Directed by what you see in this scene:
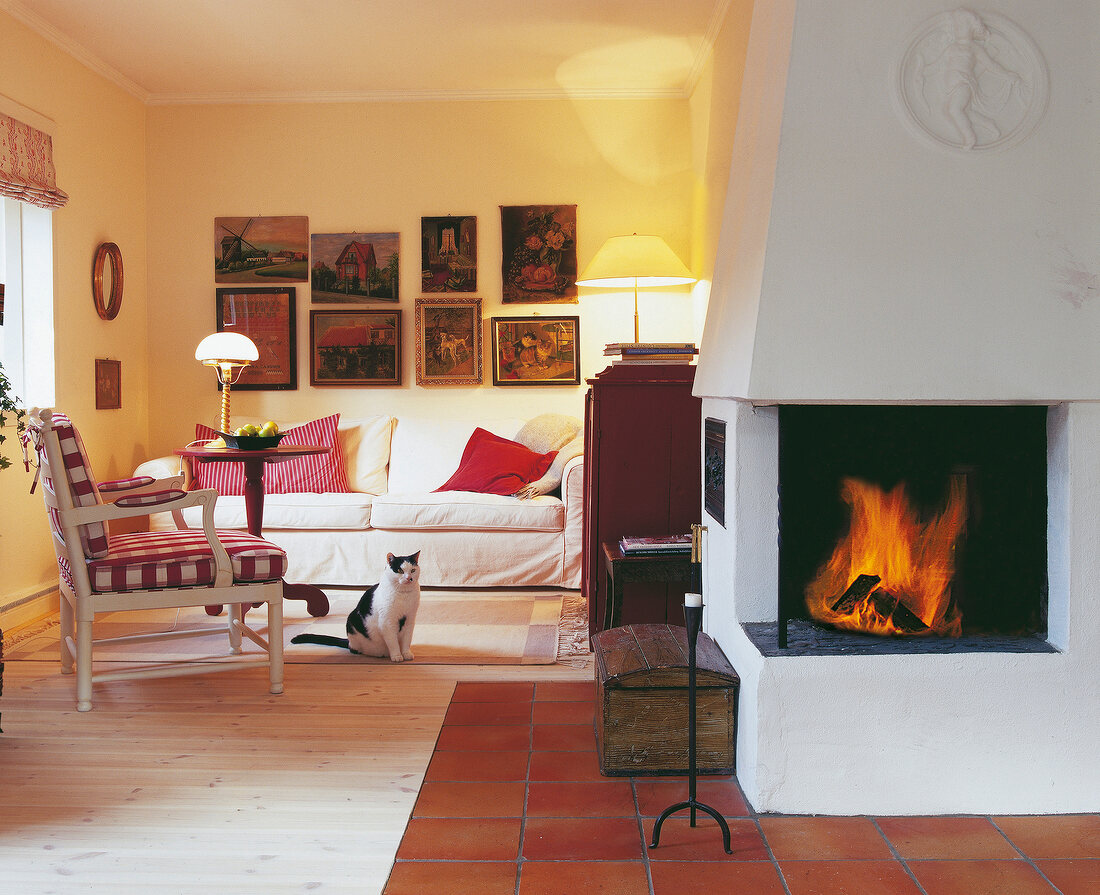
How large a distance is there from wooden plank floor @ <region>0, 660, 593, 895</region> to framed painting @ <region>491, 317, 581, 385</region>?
8.03 feet

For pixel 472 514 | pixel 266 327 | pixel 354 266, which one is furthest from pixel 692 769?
pixel 266 327

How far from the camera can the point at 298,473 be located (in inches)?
202

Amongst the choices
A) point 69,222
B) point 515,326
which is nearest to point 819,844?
point 515,326

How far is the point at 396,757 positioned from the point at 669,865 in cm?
91

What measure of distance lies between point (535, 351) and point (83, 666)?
3.19 metres

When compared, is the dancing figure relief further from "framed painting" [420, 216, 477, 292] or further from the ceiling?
"framed painting" [420, 216, 477, 292]

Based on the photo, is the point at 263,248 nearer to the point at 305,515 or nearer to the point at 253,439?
the point at 305,515

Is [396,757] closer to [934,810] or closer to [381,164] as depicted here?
[934,810]

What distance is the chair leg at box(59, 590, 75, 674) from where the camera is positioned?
3.34 m

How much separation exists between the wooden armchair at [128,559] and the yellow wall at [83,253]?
140 cm

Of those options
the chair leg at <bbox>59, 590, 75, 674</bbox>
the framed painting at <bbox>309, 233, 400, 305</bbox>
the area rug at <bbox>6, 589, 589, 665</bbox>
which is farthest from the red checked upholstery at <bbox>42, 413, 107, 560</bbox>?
the framed painting at <bbox>309, 233, 400, 305</bbox>

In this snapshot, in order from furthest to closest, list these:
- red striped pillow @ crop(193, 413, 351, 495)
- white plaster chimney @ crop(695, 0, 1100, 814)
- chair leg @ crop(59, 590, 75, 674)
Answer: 1. red striped pillow @ crop(193, 413, 351, 495)
2. chair leg @ crop(59, 590, 75, 674)
3. white plaster chimney @ crop(695, 0, 1100, 814)

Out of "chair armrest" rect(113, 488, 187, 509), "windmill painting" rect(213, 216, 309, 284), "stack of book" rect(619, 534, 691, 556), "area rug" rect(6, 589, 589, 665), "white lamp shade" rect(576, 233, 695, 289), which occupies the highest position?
"windmill painting" rect(213, 216, 309, 284)

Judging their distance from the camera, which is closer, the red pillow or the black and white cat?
the black and white cat
